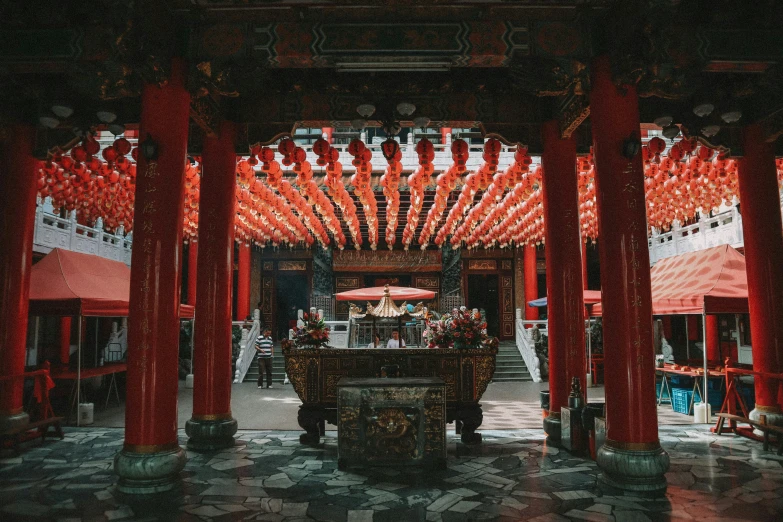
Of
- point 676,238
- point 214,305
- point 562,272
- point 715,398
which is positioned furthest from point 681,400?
point 676,238

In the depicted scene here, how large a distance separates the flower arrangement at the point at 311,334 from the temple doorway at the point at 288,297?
15010mm

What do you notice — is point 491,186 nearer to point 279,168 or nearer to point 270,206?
point 279,168

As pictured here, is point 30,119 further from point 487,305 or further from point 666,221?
point 487,305

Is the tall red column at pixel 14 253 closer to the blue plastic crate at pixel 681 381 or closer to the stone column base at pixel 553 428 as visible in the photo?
the stone column base at pixel 553 428

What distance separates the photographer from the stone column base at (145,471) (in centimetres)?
475

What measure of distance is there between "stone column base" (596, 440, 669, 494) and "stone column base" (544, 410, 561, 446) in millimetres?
1863

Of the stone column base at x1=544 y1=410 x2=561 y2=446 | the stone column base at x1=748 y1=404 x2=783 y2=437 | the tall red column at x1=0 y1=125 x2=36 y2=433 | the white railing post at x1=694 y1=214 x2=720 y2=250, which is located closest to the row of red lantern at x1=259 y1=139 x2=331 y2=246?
the tall red column at x1=0 y1=125 x2=36 y2=433

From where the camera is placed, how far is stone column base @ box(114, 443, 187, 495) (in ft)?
15.6

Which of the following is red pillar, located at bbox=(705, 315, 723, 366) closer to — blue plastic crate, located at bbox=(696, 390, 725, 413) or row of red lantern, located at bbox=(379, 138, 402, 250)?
blue plastic crate, located at bbox=(696, 390, 725, 413)

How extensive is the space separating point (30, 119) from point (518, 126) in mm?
6820

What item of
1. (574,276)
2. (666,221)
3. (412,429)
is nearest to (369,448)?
(412,429)

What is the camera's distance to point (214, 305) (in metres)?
6.93

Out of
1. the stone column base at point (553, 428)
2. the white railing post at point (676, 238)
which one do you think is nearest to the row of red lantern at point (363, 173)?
the stone column base at point (553, 428)

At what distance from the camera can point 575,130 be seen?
725 centimetres
